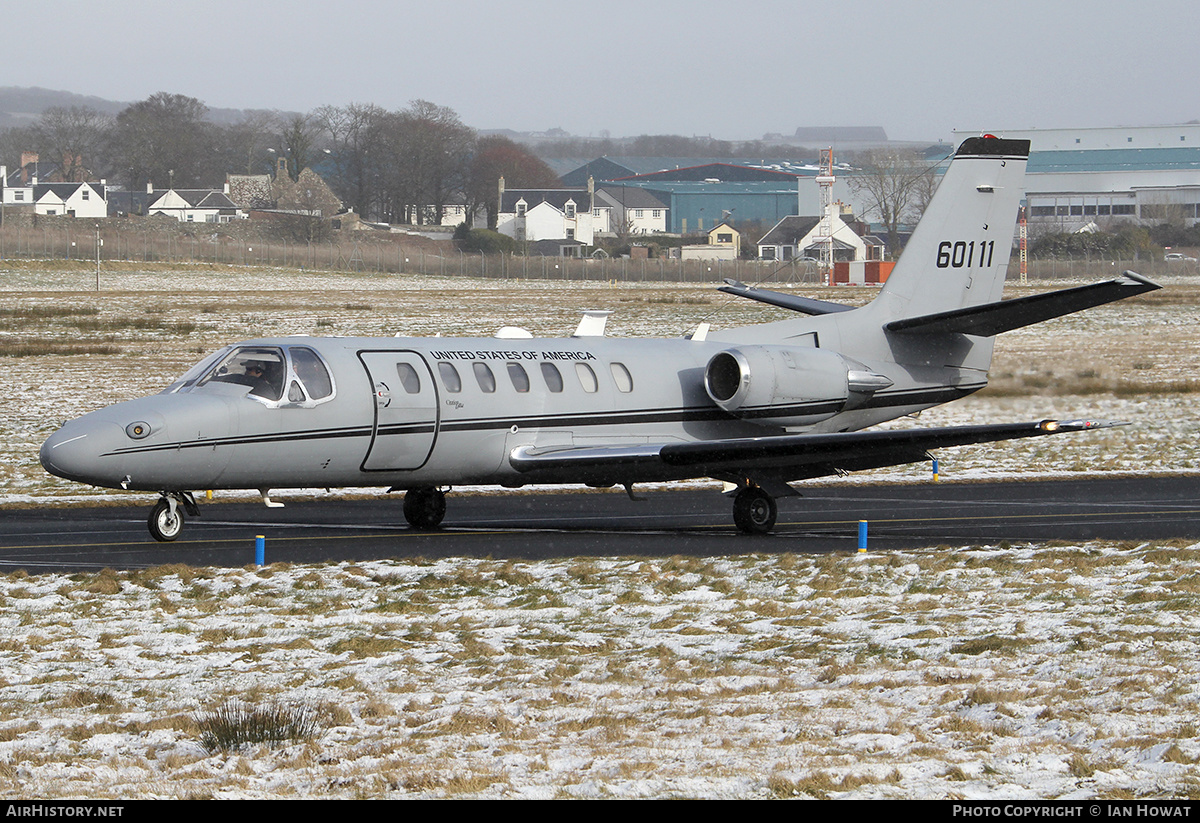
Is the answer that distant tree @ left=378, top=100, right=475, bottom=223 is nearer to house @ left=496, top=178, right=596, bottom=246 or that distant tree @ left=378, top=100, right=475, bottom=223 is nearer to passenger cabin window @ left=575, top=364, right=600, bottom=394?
house @ left=496, top=178, right=596, bottom=246

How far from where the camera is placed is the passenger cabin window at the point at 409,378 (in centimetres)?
1708

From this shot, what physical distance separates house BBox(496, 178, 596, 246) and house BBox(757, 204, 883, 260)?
2275 cm

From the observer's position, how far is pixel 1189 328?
52531mm

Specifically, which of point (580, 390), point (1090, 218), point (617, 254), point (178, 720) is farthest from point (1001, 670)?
point (1090, 218)

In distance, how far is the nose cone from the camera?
48.4 ft

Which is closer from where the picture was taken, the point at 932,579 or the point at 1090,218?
the point at 932,579

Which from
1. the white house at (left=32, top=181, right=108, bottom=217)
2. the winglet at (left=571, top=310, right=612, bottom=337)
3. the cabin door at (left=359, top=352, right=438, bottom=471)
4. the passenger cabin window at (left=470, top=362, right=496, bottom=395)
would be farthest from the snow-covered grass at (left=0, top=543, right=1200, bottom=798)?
the white house at (left=32, top=181, right=108, bottom=217)

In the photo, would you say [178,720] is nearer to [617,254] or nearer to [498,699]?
A: [498,699]

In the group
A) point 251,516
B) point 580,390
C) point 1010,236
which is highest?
point 1010,236

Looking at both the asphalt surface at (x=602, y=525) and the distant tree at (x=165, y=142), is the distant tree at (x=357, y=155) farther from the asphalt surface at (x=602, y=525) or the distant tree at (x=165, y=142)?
the asphalt surface at (x=602, y=525)

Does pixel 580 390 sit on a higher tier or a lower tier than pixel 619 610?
higher

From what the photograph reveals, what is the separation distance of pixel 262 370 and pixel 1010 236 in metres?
12.1

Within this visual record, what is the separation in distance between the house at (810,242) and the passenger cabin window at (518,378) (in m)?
104

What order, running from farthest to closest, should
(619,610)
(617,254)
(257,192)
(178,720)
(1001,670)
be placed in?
(257,192), (617,254), (619,610), (1001,670), (178,720)
